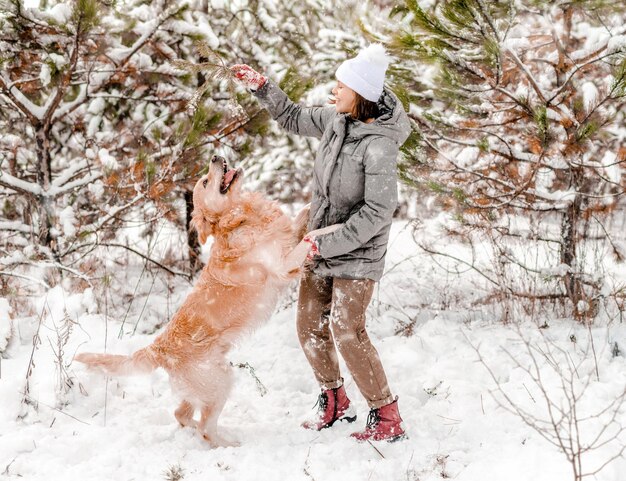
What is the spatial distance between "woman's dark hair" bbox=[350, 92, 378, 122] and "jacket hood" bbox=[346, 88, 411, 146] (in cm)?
3

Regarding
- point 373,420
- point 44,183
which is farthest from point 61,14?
point 373,420

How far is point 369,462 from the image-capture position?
2.52 metres

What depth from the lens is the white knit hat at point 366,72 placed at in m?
2.47

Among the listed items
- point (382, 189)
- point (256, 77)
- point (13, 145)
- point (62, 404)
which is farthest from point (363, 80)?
point (13, 145)

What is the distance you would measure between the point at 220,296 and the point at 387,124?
143 centimetres

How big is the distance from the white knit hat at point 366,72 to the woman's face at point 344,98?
5 cm

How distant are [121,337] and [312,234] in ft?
7.02

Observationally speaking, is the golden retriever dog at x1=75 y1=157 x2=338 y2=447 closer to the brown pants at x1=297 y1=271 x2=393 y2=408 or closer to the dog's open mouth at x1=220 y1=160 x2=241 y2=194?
the dog's open mouth at x1=220 y1=160 x2=241 y2=194

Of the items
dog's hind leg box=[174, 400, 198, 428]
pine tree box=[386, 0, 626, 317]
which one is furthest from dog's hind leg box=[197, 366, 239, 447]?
pine tree box=[386, 0, 626, 317]

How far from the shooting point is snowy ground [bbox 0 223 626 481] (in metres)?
2.47

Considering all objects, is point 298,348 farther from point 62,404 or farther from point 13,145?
point 13,145

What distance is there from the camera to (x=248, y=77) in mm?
2984

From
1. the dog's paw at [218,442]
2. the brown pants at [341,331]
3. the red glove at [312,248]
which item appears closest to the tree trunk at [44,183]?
the dog's paw at [218,442]

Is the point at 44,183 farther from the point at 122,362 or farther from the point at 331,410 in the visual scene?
the point at 331,410
